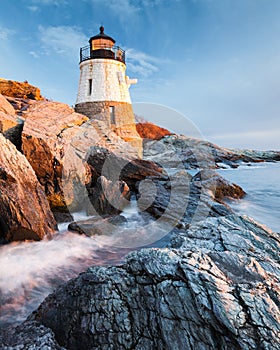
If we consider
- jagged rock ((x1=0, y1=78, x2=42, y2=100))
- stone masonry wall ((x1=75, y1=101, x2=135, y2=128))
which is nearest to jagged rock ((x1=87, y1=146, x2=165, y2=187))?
stone masonry wall ((x1=75, y1=101, x2=135, y2=128))

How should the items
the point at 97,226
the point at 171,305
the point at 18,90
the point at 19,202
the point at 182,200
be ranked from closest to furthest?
the point at 171,305 < the point at 19,202 < the point at 97,226 < the point at 182,200 < the point at 18,90

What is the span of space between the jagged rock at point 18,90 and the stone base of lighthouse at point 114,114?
336 centimetres

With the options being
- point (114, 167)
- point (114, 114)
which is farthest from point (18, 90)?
point (114, 167)

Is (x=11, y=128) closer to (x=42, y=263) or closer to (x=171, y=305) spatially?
(x=42, y=263)

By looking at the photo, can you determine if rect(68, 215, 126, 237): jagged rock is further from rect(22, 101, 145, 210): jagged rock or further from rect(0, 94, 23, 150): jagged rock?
rect(0, 94, 23, 150): jagged rock

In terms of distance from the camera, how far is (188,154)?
1183 inches

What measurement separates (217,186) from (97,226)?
5.86 meters

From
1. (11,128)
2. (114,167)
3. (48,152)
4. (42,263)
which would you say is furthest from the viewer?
(114,167)

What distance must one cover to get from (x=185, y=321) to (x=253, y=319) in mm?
612

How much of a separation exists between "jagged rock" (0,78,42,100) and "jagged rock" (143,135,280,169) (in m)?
14.1

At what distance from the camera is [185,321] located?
7.62 feet

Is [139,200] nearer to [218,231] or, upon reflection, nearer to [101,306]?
[218,231]

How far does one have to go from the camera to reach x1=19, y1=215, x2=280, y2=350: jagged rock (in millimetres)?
2162

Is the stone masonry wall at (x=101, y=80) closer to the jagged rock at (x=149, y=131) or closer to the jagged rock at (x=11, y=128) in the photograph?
the jagged rock at (x=11, y=128)
